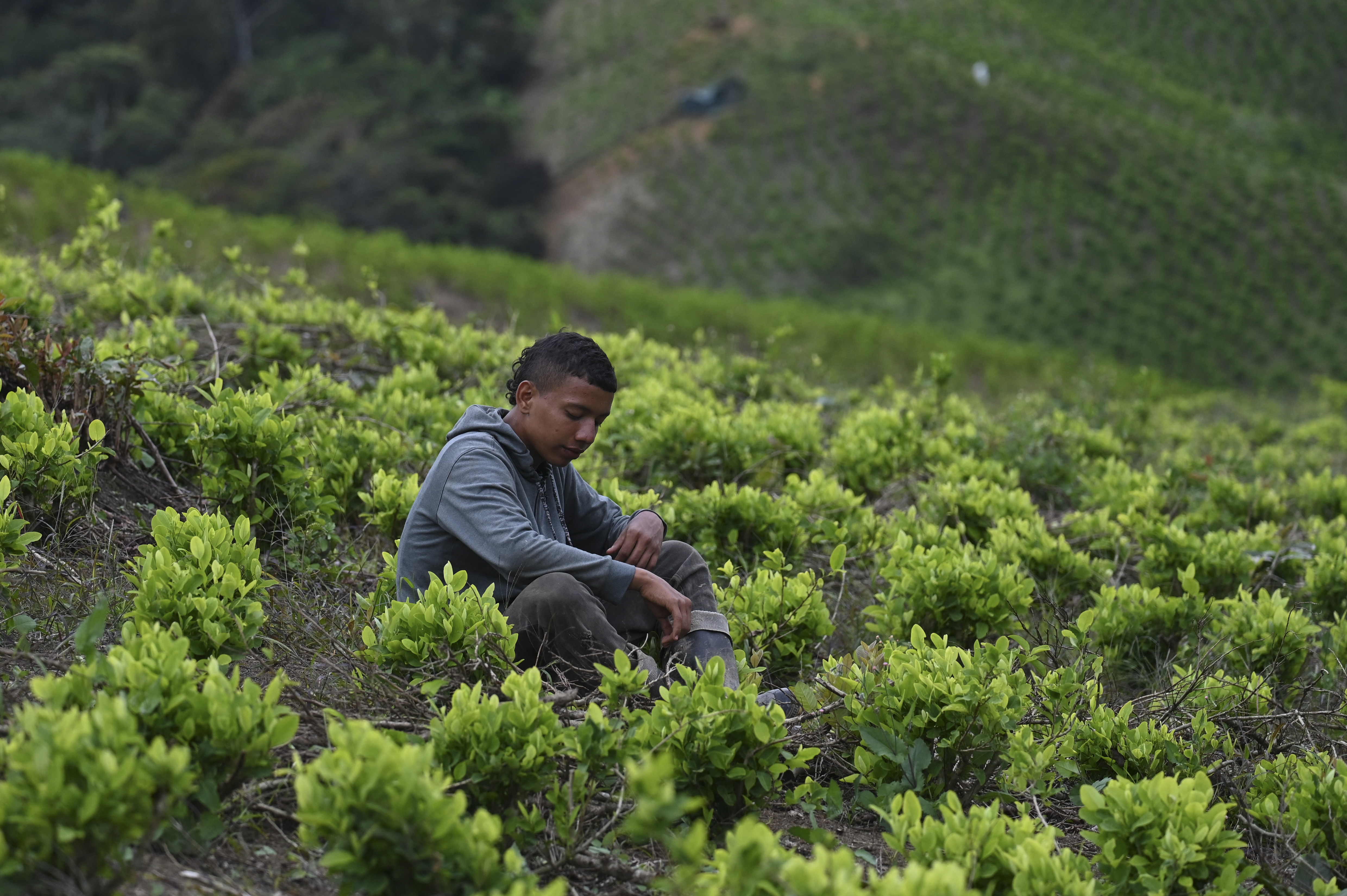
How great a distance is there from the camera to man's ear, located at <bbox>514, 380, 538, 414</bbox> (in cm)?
284

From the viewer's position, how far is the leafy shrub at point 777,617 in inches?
123

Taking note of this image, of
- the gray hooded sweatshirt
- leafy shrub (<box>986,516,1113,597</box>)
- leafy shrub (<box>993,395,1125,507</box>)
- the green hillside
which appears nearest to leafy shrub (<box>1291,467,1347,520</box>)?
leafy shrub (<box>993,395,1125,507</box>)

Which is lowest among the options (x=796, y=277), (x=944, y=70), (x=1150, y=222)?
(x=796, y=277)

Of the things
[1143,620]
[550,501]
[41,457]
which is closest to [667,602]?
[550,501]

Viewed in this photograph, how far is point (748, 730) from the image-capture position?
226 cm

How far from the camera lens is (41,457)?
3.06 metres

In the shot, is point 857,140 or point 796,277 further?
point 857,140

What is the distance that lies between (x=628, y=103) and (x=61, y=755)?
35.7m

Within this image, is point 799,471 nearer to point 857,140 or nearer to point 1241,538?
point 1241,538

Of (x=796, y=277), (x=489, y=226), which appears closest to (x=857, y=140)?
(x=796, y=277)

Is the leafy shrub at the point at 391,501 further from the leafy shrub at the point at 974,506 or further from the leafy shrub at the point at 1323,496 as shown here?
the leafy shrub at the point at 1323,496

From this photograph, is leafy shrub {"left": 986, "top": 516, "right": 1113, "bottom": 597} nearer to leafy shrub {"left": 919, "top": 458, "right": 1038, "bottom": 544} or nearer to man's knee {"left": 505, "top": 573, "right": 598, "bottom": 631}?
leafy shrub {"left": 919, "top": 458, "right": 1038, "bottom": 544}

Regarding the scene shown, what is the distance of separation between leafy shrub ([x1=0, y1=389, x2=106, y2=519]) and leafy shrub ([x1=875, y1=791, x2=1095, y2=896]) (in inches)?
101

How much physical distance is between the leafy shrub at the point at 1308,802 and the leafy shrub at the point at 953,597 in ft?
3.06
